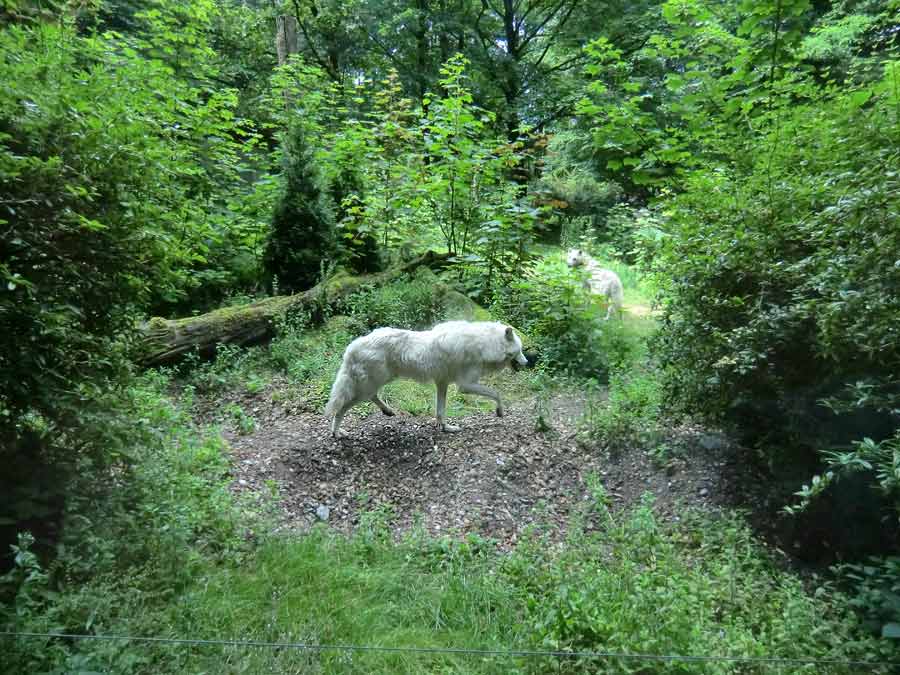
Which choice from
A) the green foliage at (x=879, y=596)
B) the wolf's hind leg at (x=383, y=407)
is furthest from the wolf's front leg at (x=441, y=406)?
the green foliage at (x=879, y=596)

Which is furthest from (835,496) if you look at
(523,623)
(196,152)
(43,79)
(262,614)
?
(196,152)

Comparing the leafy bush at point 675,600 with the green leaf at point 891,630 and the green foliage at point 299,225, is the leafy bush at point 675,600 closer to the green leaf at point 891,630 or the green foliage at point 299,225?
the green leaf at point 891,630

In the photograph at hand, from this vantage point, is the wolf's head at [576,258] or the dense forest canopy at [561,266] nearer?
the dense forest canopy at [561,266]

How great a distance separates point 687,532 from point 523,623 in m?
1.98

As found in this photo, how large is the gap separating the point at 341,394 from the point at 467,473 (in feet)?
5.58

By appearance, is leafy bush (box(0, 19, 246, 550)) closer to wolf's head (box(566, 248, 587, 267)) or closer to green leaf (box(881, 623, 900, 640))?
green leaf (box(881, 623, 900, 640))

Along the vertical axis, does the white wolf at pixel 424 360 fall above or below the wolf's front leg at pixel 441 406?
above

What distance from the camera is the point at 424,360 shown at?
6.21 meters

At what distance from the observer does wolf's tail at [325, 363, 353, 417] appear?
6.04 metres

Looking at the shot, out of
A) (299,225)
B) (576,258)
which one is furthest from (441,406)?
(576,258)

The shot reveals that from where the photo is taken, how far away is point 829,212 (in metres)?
3.50

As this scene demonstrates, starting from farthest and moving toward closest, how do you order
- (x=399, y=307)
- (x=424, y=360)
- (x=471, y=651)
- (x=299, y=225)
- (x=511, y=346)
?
(x=299, y=225) < (x=399, y=307) < (x=511, y=346) < (x=424, y=360) < (x=471, y=651)

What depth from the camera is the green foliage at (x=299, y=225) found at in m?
10.2

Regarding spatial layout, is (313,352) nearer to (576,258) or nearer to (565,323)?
(565,323)
